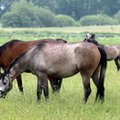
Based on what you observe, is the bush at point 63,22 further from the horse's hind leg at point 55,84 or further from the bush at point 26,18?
the horse's hind leg at point 55,84

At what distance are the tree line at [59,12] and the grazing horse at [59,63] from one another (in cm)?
6431

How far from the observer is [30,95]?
430 inches

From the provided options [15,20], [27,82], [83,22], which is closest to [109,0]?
[83,22]

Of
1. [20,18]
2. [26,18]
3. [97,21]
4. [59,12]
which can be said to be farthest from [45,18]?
[59,12]

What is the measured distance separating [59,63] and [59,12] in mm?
91184

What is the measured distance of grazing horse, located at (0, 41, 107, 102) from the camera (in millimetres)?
9578

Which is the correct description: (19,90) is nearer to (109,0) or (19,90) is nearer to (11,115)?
(11,115)

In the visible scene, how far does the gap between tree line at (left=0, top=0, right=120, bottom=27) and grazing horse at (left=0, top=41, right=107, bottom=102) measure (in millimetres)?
64312

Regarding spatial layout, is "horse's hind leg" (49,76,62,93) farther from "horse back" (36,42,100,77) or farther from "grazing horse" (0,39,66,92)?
"horse back" (36,42,100,77)

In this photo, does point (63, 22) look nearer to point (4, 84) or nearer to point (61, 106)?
point (4, 84)

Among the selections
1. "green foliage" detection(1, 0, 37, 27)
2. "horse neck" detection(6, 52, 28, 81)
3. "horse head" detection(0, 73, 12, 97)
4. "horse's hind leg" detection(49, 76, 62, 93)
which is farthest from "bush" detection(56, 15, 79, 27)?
"horse head" detection(0, 73, 12, 97)

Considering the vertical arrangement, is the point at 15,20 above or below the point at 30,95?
below

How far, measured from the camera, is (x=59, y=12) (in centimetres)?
10019

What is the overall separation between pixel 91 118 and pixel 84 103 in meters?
1.50
